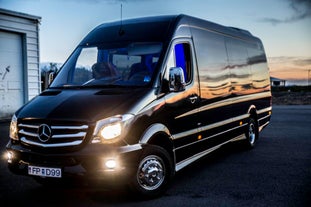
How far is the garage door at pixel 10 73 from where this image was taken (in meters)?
15.0

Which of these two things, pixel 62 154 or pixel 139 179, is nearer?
pixel 62 154

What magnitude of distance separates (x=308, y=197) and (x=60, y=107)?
3295 millimetres

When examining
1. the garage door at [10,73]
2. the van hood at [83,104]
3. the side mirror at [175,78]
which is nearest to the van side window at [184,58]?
the side mirror at [175,78]

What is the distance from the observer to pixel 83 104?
477 cm

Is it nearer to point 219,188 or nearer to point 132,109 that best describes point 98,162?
point 132,109

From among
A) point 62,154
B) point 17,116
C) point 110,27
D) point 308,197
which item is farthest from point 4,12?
point 308,197

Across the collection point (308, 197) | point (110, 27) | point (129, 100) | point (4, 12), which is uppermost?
point (4, 12)

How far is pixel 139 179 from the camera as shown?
4816 millimetres

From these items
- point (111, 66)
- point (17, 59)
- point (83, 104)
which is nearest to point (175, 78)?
point (111, 66)

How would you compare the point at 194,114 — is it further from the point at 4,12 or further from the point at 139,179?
the point at 4,12

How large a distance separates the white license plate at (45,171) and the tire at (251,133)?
5.11m

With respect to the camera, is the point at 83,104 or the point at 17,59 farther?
the point at 17,59

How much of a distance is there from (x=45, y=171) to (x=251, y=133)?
554cm

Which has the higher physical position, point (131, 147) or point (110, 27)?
point (110, 27)
